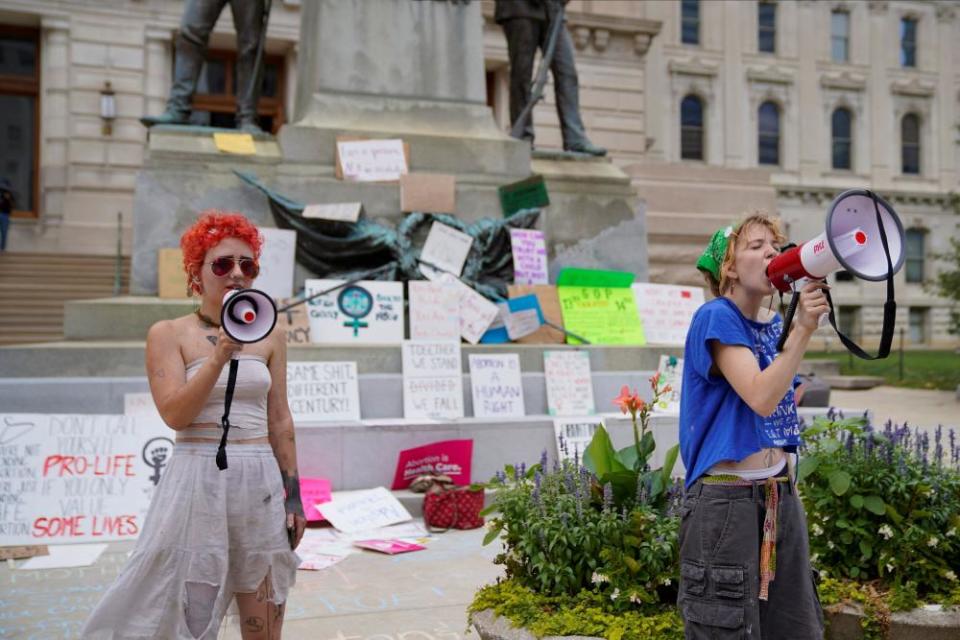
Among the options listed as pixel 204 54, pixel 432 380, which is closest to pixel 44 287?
pixel 204 54

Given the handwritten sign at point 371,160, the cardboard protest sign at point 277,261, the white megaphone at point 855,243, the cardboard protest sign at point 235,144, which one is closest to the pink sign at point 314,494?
the cardboard protest sign at point 277,261

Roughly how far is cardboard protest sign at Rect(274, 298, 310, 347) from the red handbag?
201cm

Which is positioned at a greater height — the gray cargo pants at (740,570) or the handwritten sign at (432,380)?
the handwritten sign at (432,380)

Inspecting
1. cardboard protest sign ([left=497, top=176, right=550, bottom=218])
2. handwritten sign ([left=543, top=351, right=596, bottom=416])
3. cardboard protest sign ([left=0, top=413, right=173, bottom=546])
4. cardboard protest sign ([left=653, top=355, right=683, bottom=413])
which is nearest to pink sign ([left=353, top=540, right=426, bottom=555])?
cardboard protest sign ([left=0, top=413, right=173, bottom=546])

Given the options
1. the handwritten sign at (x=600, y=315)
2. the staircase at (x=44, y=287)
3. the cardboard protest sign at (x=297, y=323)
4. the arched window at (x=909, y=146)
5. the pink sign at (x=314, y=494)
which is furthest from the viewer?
the arched window at (x=909, y=146)

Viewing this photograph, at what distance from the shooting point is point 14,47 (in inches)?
936

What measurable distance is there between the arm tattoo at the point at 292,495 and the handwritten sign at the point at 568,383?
4632mm

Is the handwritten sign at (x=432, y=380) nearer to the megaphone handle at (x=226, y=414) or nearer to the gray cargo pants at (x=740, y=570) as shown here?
the megaphone handle at (x=226, y=414)

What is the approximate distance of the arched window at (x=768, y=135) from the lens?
41.1m

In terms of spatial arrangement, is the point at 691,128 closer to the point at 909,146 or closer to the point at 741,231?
the point at 909,146

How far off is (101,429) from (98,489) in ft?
1.37

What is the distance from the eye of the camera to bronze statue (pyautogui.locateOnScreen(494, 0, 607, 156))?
1091cm

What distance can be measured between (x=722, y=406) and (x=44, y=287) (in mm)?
A: 16705

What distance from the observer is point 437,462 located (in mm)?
6742
